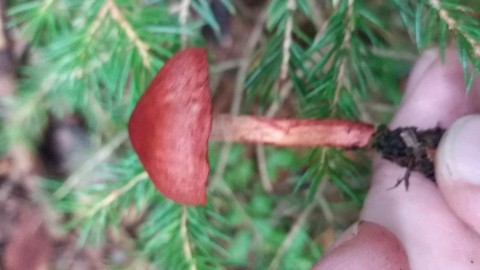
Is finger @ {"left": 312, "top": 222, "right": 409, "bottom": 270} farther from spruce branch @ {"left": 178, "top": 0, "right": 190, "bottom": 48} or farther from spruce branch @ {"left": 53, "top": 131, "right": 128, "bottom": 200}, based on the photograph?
spruce branch @ {"left": 53, "top": 131, "right": 128, "bottom": 200}

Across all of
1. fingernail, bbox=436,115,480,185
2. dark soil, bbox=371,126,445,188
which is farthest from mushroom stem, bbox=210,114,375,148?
fingernail, bbox=436,115,480,185

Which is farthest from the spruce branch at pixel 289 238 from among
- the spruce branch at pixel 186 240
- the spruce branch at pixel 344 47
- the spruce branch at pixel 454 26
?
the spruce branch at pixel 454 26

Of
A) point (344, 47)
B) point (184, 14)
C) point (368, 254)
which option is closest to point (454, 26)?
point (344, 47)

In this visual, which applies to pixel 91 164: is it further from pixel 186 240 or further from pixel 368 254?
pixel 368 254

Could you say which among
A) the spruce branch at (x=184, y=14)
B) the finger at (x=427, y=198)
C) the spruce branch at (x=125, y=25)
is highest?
the spruce branch at (x=125, y=25)

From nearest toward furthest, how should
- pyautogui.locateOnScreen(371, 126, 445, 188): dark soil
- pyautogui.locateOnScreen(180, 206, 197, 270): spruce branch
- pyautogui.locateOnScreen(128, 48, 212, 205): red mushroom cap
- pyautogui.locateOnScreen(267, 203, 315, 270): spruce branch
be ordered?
pyautogui.locateOnScreen(128, 48, 212, 205): red mushroom cap → pyautogui.locateOnScreen(371, 126, 445, 188): dark soil → pyautogui.locateOnScreen(180, 206, 197, 270): spruce branch → pyautogui.locateOnScreen(267, 203, 315, 270): spruce branch

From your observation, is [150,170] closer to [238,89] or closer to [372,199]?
[372,199]

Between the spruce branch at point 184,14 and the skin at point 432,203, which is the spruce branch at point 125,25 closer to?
the spruce branch at point 184,14
